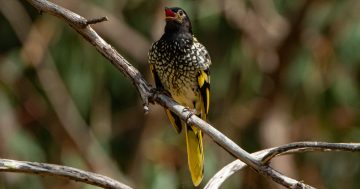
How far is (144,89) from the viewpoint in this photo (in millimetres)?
4398

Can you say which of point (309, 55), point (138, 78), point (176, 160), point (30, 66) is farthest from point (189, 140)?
point (30, 66)

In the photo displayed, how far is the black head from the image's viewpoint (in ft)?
17.9

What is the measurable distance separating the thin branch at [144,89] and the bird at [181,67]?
89 centimetres

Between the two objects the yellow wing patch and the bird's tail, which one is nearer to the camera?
the bird's tail

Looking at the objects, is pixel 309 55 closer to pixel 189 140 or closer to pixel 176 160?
pixel 176 160

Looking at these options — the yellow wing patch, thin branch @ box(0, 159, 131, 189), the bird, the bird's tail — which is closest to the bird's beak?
the bird

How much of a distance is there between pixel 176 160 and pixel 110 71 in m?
2.05

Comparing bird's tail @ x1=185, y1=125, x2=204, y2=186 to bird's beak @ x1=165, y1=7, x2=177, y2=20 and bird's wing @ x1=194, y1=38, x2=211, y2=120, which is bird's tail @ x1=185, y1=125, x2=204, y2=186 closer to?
bird's wing @ x1=194, y1=38, x2=211, y2=120

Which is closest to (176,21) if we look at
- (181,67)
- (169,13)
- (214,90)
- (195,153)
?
(169,13)

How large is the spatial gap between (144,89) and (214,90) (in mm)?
5902

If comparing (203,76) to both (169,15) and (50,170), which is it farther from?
(50,170)

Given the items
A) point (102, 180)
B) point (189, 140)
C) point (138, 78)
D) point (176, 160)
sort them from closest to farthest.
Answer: point (102, 180) → point (138, 78) → point (189, 140) → point (176, 160)

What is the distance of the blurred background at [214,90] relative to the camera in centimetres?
891

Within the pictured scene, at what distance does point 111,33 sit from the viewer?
31.2 feet
